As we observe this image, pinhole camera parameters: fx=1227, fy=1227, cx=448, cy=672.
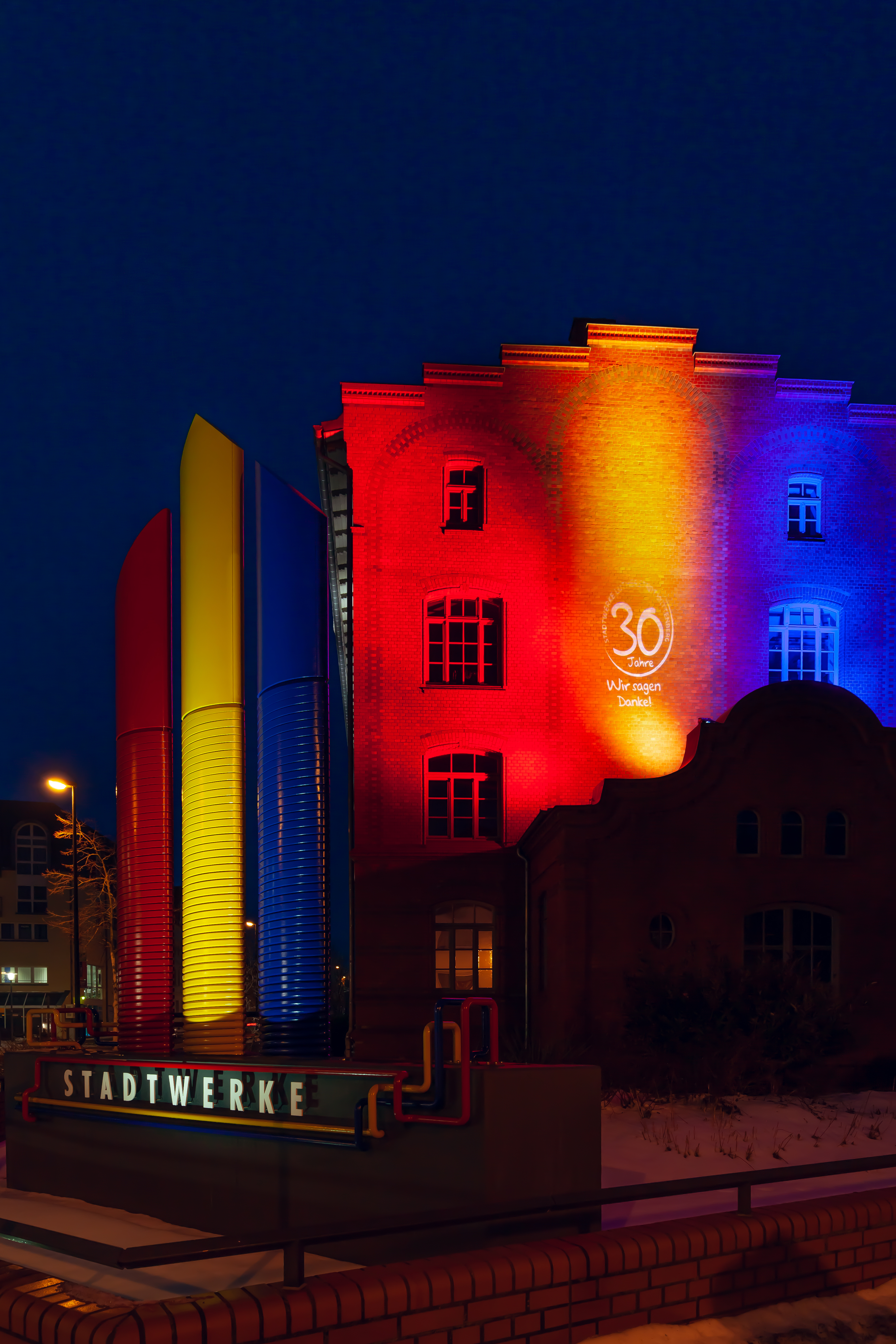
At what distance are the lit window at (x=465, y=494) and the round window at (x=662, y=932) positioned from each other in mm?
11013

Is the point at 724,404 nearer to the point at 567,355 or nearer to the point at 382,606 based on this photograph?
the point at 567,355

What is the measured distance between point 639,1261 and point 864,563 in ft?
84.8

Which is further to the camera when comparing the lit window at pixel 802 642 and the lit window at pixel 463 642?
the lit window at pixel 802 642

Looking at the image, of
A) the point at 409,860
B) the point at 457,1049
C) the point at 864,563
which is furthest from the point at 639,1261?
the point at 864,563

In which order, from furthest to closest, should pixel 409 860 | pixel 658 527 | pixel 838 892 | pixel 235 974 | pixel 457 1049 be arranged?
pixel 658 527 < pixel 409 860 < pixel 838 892 < pixel 235 974 < pixel 457 1049

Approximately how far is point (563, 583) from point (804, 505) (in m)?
6.72

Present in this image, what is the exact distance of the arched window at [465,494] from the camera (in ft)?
101

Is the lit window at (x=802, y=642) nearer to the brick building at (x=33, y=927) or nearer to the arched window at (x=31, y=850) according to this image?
the brick building at (x=33, y=927)

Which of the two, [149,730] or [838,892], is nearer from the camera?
[149,730]

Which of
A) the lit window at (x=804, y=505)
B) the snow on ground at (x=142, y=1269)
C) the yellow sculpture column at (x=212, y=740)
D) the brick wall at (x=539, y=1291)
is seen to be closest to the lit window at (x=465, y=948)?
the yellow sculpture column at (x=212, y=740)

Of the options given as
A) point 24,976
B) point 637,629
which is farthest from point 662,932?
point 24,976

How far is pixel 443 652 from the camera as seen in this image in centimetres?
3045

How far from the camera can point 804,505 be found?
104 ft

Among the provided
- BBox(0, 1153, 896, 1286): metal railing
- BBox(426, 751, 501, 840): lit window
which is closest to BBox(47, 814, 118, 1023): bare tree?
BBox(426, 751, 501, 840): lit window
